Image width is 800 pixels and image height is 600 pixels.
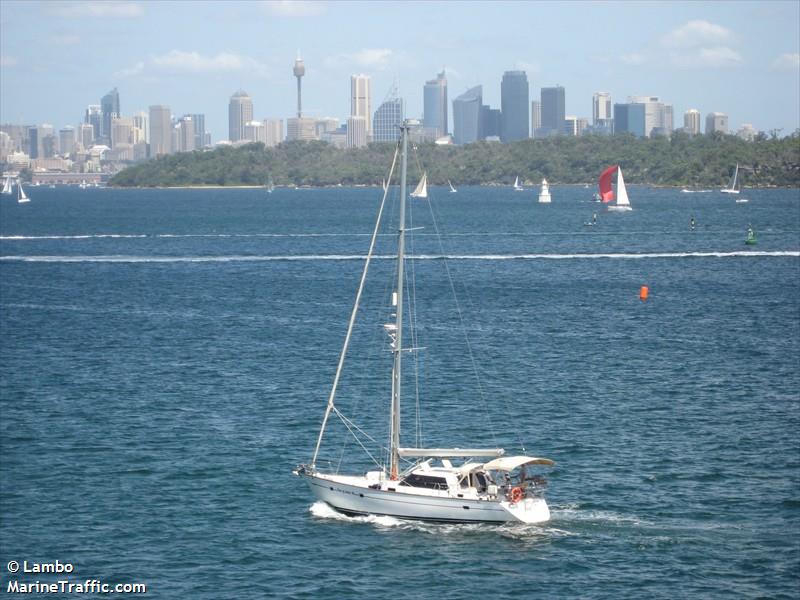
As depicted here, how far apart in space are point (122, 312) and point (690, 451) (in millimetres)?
60499

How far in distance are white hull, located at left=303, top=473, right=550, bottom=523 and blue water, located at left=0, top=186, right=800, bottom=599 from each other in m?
0.48

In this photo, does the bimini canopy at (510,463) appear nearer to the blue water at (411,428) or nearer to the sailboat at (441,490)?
the sailboat at (441,490)

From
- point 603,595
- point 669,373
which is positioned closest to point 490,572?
point 603,595

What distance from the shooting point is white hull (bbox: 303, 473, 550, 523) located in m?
46.3

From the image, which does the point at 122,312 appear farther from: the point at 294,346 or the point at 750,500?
the point at 750,500

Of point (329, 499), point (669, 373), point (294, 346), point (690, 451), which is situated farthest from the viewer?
point (294, 346)

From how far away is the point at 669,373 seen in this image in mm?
74875

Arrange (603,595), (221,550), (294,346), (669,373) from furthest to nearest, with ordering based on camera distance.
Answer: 1. (294,346)
2. (669,373)
3. (221,550)
4. (603,595)

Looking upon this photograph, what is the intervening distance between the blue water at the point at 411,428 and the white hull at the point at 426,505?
48cm

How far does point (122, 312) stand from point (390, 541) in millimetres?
64090

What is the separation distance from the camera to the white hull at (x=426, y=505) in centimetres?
4628

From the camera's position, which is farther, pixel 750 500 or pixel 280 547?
pixel 750 500

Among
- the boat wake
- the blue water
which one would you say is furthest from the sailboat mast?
the boat wake

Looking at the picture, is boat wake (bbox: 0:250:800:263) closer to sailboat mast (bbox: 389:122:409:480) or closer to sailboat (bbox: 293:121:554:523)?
sailboat mast (bbox: 389:122:409:480)
